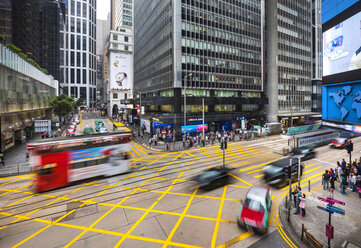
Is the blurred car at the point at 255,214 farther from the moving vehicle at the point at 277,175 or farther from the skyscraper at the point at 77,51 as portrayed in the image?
the skyscraper at the point at 77,51

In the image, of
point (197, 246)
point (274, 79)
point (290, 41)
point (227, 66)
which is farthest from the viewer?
point (290, 41)

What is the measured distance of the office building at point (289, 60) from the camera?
1996 inches

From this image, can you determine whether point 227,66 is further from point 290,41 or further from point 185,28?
point 290,41

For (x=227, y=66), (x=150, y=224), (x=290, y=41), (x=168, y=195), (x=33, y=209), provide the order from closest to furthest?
(x=150, y=224), (x=33, y=209), (x=168, y=195), (x=227, y=66), (x=290, y=41)

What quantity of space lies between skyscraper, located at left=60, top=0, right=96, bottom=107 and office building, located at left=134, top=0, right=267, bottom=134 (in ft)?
352

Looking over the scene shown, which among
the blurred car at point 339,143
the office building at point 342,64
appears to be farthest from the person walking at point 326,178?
the blurred car at point 339,143

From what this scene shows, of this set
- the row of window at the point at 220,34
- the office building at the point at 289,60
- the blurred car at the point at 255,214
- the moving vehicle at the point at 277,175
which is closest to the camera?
the blurred car at the point at 255,214

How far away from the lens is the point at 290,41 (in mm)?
53688

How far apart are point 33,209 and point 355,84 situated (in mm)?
19410

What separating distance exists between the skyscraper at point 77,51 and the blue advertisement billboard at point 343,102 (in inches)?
5875

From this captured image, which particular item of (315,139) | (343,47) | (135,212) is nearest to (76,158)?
(135,212)

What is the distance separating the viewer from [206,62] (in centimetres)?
3978

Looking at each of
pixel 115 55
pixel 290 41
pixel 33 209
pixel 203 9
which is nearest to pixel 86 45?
pixel 115 55

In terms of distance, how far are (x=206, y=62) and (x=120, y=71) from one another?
5892 cm
